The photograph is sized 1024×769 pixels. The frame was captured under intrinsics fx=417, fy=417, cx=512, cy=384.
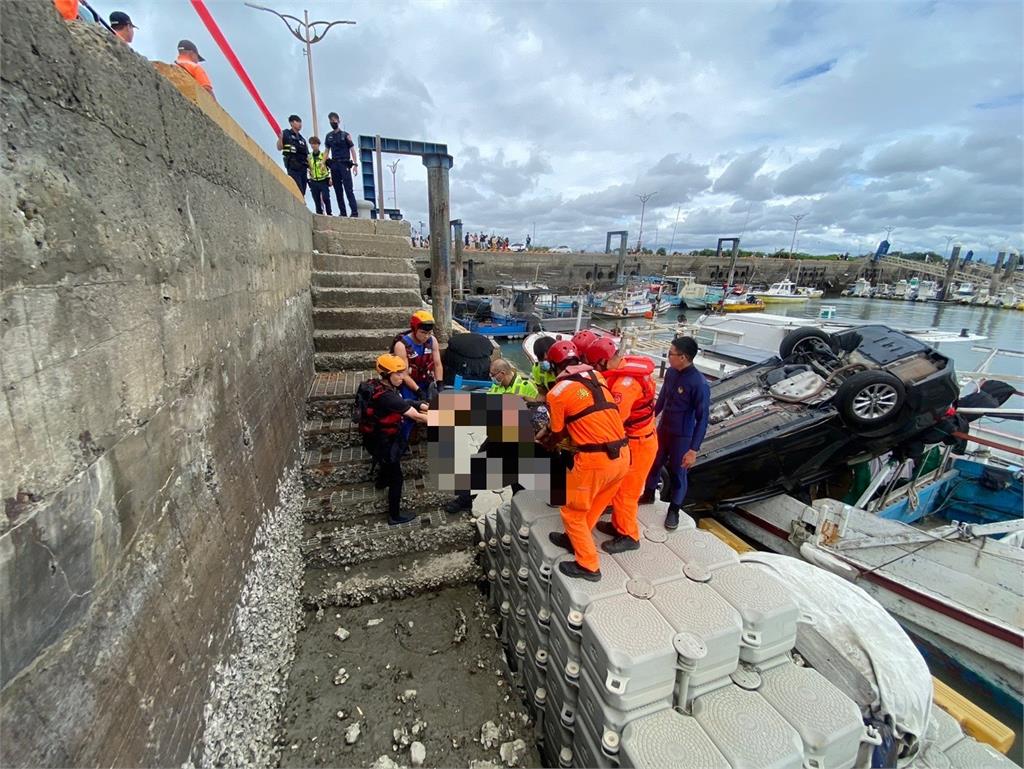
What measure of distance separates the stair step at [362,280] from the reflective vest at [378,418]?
12.1 feet

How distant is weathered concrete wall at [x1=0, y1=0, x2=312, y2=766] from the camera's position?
45.2 inches

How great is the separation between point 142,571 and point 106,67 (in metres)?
1.94

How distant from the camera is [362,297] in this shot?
21.6ft

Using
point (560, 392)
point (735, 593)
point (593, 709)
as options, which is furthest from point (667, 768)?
point (560, 392)

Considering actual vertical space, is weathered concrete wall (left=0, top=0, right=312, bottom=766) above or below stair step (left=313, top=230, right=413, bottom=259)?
below

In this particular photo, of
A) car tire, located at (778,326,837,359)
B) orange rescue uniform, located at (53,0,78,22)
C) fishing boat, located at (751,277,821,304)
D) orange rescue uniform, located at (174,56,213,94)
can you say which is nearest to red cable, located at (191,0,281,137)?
orange rescue uniform, located at (174,56,213,94)

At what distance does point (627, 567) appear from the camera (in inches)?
98.2

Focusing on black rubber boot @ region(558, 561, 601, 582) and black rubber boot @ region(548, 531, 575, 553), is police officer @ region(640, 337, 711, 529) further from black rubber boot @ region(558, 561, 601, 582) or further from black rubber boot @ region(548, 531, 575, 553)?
black rubber boot @ region(558, 561, 601, 582)

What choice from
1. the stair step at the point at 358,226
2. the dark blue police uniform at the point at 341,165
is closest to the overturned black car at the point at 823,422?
the stair step at the point at 358,226

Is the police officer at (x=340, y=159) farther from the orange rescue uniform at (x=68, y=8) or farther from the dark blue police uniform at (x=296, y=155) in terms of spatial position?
the orange rescue uniform at (x=68, y=8)

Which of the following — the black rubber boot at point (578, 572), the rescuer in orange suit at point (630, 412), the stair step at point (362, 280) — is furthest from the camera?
the stair step at point (362, 280)

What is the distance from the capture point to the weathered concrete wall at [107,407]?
3.77ft

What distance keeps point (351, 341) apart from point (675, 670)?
5584 millimetres

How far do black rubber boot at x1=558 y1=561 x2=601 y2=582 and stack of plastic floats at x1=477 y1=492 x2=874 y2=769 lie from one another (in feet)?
0.12
